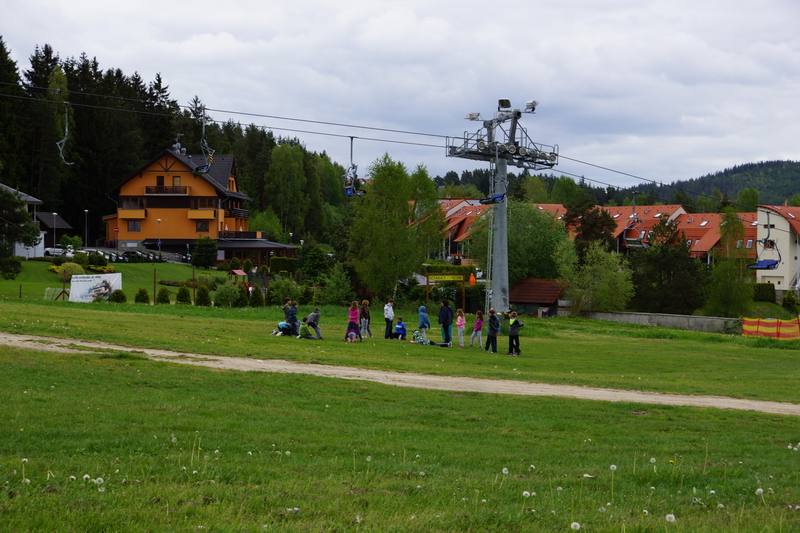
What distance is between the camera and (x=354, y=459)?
8.45 meters

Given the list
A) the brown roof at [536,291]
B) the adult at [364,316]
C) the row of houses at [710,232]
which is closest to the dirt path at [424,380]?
the adult at [364,316]

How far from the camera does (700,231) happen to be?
113m

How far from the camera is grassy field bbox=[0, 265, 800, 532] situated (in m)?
5.88

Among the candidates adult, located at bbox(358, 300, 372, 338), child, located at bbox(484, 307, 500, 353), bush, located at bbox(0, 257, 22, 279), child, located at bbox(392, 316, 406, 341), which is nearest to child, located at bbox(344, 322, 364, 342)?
adult, located at bbox(358, 300, 372, 338)

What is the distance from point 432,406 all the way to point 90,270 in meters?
52.3

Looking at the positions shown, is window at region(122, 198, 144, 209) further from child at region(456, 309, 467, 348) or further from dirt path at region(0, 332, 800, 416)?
Answer: dirt path at region(0, 332, 800, 416)

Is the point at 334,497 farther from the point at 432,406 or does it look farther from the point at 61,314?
the point at 61,314

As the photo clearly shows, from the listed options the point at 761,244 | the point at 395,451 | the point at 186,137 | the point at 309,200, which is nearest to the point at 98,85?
the point at 186,137

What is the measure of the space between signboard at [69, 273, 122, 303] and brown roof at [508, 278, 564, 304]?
34613 millimetres

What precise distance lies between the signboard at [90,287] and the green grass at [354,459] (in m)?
25.3

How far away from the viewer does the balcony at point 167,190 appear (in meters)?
88.0

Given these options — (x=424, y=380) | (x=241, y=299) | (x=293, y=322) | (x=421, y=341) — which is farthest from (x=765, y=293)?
(x=424, y=380)

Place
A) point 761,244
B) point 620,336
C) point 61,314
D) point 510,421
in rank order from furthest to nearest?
point 761,244 < point 620,336 < point 61,314 < point 510,421

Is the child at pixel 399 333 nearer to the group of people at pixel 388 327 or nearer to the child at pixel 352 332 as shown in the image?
the group of people at pixel 388 327
